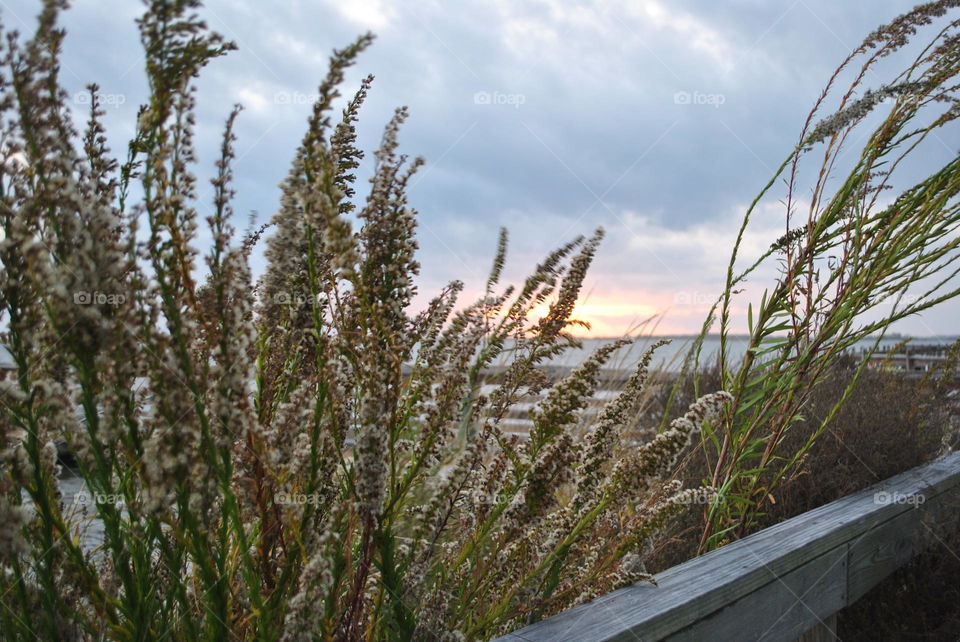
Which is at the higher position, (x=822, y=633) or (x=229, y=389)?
(x=229, y=389)

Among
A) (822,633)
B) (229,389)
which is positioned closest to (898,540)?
(822,633)

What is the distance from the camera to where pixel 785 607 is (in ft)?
7.64

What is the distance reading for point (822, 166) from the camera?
2631mm

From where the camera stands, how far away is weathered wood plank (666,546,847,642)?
194 centimetres

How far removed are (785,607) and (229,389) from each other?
81.8 inches

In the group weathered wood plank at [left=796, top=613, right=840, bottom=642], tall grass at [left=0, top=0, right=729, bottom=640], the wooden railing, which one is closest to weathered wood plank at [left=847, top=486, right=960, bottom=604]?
the wooden railing

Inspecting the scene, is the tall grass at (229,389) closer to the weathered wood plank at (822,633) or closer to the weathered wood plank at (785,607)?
the weathered wood plank at (785,607)

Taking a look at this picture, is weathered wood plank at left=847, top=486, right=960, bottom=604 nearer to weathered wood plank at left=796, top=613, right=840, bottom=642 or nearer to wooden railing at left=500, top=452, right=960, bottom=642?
wooden railing at left=500, top=452, right=960, bottom=642

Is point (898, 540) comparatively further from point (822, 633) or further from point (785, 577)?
point (785, 577)

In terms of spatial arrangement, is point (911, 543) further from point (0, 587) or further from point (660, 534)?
point (0, 587)

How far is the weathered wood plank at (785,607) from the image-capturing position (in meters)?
1.94

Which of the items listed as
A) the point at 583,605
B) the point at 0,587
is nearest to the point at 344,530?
the point at 0,587

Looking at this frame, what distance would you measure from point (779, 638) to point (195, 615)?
1.86 meters

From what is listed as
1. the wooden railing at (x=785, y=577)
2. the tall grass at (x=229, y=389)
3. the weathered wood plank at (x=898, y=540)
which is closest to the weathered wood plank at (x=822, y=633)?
the wooden railing at (x=785, y=577)
